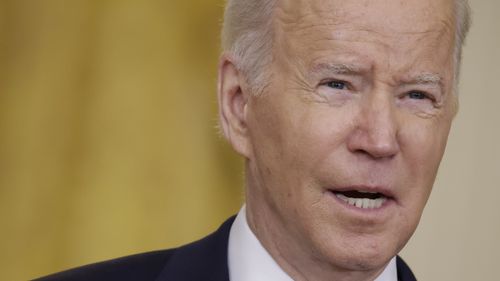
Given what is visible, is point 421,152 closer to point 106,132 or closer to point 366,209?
point 366,209

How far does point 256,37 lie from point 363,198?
0.33 meters

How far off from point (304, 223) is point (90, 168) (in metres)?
0.95

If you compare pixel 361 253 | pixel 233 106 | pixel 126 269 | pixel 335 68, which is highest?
pixel 335 68

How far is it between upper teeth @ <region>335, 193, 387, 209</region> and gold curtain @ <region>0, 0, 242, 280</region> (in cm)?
100

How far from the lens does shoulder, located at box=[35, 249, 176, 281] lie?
6.86 ft

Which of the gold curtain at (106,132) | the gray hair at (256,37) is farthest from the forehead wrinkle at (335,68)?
the gold curtain at (106,132)

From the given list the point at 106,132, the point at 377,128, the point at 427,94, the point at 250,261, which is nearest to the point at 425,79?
the point at 427,94

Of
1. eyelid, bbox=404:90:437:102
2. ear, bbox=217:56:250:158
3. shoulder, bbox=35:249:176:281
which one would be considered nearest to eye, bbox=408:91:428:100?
eyelid, bbox=404:90:437:102

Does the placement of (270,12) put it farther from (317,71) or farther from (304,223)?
(304,223)

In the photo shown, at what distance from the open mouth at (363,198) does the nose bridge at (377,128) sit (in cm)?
7

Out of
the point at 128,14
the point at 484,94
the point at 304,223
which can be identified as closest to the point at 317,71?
the point at 304,223

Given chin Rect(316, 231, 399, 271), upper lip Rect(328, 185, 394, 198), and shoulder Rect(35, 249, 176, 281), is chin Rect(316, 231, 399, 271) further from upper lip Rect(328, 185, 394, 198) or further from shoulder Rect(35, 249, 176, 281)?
shoulder Rect(35, 249, 176, 281)

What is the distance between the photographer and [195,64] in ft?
9.21

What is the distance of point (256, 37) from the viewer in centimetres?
198
